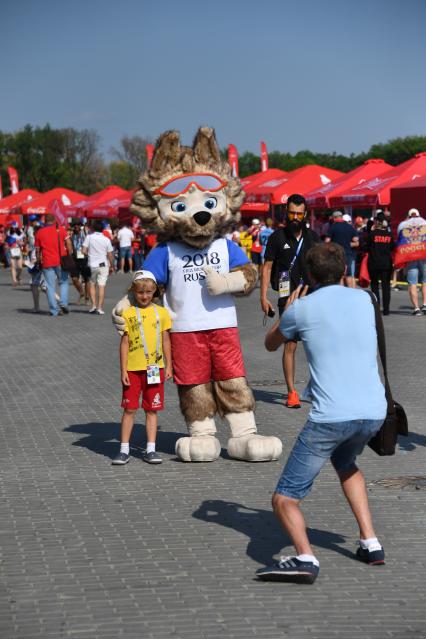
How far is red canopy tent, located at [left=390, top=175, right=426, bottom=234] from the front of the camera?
24.0m

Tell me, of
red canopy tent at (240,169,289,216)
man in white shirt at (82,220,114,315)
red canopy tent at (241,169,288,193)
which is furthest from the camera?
red canopy tent at (241,169,288,193)

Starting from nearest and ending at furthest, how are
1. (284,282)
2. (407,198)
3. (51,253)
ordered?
1. (284,282)
2. (51,253)
3. (407,198)

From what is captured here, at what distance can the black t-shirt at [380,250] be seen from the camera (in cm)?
1853

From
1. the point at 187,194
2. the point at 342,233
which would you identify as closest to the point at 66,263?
the point at 342,233

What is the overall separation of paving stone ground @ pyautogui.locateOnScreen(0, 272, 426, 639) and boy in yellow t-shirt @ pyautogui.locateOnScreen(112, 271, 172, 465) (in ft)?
0.95

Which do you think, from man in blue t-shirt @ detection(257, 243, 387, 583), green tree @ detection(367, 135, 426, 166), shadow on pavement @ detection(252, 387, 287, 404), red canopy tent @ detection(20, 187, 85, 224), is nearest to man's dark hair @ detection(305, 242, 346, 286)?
man in blue t-shirt @ detection(257, 243, 387, 583)

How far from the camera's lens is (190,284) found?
7.75 metres

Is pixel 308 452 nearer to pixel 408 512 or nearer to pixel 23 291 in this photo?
pixel 408 512

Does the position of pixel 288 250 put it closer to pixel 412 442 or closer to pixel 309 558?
pixel 412 442

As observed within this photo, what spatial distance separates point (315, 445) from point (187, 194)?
135 inches

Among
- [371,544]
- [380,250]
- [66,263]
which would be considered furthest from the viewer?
[66,263]

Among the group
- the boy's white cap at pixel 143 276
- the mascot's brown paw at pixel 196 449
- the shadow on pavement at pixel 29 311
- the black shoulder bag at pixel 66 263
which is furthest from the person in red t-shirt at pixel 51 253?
the mascot's brown paw at pixel 196 449

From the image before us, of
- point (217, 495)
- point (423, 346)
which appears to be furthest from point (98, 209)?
point (217, 495)

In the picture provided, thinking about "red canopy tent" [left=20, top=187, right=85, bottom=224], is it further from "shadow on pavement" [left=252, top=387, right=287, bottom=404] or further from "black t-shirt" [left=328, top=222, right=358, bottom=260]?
"shadow on pavement" [left=252, top=387, right=287, bottom=404]
